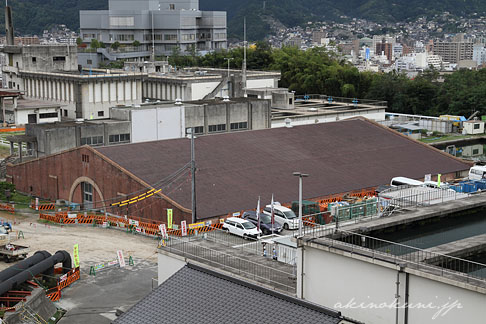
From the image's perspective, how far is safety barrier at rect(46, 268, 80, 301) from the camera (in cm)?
3228

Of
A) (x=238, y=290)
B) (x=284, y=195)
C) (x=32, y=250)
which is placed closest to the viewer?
(x=238, y=290)

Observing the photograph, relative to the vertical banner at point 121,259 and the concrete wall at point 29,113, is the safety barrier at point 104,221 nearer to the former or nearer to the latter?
the vertical banner at point 121,259

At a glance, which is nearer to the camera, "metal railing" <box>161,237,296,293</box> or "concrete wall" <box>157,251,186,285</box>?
"metal railing" <box>161,237,296,293</box>

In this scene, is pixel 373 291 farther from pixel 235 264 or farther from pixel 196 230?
pixel 196 230

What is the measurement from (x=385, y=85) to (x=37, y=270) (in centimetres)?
7954

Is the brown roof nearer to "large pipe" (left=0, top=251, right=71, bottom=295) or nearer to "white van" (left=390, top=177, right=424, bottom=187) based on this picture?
"white van" (left=390, top=177, right=424, bottom=187)

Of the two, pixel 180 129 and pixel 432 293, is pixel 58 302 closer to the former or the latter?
pixel 432 293

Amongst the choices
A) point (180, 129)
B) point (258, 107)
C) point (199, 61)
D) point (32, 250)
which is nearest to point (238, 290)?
point (32, 250)

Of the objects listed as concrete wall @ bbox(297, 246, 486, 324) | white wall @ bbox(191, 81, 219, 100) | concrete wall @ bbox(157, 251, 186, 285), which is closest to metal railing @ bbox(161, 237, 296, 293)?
concrete wall @ bbox(157, 251, 186, 285)

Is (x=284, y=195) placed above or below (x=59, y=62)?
below

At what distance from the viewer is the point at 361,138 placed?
195 ft

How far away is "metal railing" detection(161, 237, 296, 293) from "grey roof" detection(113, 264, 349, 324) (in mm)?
2751

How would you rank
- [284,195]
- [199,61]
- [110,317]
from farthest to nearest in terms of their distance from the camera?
[199,61] → [284,195] → [110,317]

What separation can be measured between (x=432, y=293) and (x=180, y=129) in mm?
43644
